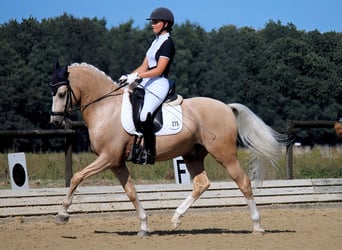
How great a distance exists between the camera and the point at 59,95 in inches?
300

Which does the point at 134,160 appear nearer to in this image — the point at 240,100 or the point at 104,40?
the point at 240,100

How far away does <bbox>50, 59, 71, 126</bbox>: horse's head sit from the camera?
7590 mm

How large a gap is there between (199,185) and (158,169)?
222 inches

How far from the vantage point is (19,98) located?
1075 inches

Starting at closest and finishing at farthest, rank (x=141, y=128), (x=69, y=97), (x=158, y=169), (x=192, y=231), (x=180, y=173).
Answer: (x=141, y=128) → (x=69, y=97) → (x=192, y=231) → (x=180, y=173) → (x=158, y=169)

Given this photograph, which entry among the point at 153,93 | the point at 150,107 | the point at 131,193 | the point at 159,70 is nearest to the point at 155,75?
the point at 159,70

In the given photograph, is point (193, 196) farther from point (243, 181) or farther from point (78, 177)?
point (78, 177)

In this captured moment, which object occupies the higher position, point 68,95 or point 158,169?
point 68,95

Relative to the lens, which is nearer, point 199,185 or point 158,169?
point 199,185

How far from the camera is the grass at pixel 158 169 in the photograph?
13.1 m

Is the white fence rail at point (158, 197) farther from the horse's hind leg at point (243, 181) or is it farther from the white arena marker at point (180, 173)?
the horse's hind leg at point (243, 181)

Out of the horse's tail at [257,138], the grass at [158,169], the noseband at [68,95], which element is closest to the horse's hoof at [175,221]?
the horse's tail at [257,138]

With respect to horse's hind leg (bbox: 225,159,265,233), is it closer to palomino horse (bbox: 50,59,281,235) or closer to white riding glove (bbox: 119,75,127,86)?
palomino horse (bbox: 50,59,281,235)

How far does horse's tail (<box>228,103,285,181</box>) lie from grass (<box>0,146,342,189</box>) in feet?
15.2
